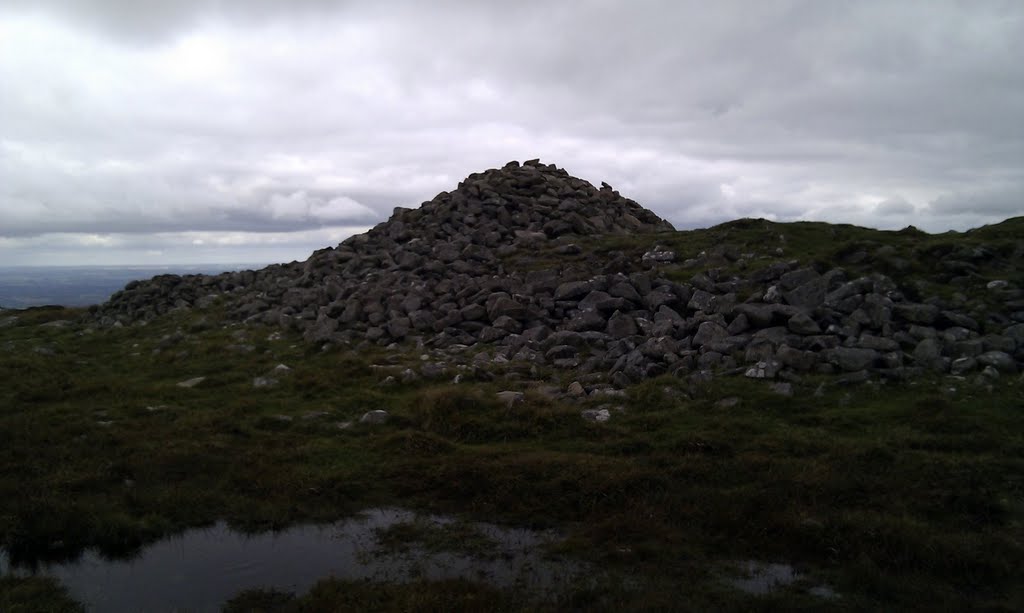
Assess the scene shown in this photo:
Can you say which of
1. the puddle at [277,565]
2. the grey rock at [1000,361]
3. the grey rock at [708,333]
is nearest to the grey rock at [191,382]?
the puddle at [277,565]

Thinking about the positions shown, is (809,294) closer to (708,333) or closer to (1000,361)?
(708,333)

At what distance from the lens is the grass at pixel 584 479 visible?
8438 millimetres

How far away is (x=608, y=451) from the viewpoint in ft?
40.8

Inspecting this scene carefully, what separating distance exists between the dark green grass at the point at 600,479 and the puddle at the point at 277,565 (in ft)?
1.21

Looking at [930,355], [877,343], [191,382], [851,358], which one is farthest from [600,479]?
[191,382]

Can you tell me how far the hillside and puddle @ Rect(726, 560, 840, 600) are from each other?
35 mm

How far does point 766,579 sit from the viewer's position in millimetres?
8578

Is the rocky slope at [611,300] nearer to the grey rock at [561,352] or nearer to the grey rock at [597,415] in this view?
the grey rock at [561,352]

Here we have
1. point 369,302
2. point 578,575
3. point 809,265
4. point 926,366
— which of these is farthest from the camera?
point 369,302

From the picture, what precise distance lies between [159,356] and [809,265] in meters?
21.9

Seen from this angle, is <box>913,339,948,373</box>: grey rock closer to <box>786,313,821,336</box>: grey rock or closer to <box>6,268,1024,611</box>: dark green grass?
<box>6,268,1024,611</box>: dark green grass

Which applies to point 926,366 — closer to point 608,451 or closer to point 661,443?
point 661,443

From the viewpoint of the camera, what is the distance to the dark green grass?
8.45 meters

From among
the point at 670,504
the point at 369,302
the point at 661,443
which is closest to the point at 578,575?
the point at 670,504
